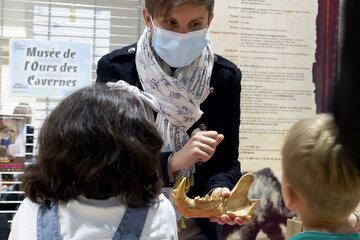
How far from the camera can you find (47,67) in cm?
210

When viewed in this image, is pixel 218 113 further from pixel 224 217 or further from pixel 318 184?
pixel 318 184

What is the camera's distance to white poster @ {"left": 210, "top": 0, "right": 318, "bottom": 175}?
7.84 ft

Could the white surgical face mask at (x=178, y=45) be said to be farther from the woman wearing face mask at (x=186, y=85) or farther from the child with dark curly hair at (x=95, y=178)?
the child with dark curly hair at (x=95, y=178)

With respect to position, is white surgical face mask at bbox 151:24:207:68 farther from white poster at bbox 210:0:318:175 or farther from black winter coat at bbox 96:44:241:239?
white poster at bbox 210:0:318:175

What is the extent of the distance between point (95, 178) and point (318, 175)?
40 cm

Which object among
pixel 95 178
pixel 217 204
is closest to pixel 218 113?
pixel 217 204

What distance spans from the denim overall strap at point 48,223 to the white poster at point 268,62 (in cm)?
149

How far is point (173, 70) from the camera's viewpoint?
1.46 meters

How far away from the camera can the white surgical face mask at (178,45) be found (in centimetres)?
140

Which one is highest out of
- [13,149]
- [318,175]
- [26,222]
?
[318,175]

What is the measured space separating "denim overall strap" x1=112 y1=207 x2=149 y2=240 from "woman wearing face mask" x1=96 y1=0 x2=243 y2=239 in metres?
0.34

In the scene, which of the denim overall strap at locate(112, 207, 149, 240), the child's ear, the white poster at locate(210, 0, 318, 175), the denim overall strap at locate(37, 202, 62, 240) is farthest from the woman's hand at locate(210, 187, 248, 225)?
the white poster at locate(210, 0, 318, 175)

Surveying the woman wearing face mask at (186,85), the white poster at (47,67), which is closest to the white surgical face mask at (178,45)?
the woman wearing face mask at (186,85)

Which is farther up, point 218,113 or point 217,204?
point 218,113
